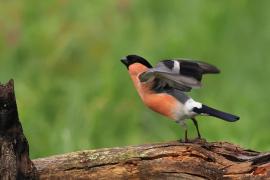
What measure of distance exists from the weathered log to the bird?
22 centimetres

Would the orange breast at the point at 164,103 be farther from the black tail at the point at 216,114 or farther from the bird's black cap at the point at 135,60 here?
the bird's black cap at the point at 135,60

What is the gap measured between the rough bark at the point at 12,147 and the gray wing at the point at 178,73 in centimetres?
91

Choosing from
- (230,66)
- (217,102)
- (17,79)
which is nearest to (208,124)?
(217,102)

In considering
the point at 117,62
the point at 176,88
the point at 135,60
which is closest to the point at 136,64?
the point at 135,60

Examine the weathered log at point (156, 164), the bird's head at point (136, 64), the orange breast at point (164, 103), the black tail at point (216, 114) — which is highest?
the bird's head at point (136, 64)

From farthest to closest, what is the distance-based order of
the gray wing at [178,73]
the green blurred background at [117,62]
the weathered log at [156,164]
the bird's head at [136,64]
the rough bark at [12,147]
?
the green blurred background at [117,62], the bird's head at [136,64], the gray wing at [178,73], the weathered log at [156,164], the rough bark at [12,147]

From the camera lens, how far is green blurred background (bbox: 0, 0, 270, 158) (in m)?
11.4

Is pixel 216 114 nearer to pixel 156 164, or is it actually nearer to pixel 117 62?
pixel 156 164

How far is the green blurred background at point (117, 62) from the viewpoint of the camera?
37.6 feet

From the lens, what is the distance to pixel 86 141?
427 inches

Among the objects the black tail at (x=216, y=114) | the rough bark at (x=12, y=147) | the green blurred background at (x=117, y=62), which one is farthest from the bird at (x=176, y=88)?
the green blurred background at (x=117, y=62)

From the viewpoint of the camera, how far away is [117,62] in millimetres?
12648

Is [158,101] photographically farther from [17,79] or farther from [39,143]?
[17,79]

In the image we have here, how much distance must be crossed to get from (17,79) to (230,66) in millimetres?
2408
